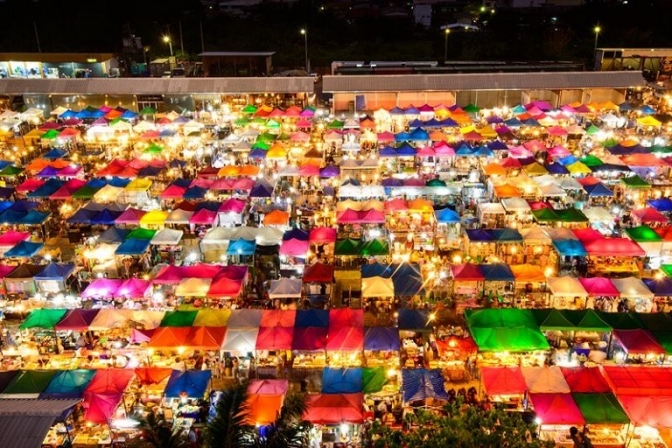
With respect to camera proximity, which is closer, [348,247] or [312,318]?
[312,318]

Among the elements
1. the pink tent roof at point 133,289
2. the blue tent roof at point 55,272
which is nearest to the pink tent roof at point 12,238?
the blue tent roof at point 55,272

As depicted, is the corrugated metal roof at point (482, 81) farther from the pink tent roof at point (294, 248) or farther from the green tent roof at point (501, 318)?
the green tent roof at point (501, 318)

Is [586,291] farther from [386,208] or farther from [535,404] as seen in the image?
[386,208]

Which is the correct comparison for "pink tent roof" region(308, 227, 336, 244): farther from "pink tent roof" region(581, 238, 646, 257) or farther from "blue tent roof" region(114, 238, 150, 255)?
"pink tent roof" region(581, 238, 646, 257)

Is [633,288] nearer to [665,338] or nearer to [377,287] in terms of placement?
[665,338]

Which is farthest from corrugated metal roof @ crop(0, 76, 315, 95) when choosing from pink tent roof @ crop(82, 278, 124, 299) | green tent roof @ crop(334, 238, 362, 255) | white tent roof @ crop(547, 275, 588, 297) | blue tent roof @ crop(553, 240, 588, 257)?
white tent roof @ crop(547, 275, 588, 297)

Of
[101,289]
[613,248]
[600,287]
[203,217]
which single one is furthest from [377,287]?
[101,289]
